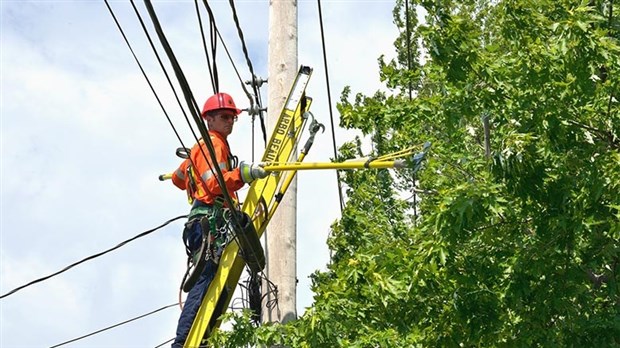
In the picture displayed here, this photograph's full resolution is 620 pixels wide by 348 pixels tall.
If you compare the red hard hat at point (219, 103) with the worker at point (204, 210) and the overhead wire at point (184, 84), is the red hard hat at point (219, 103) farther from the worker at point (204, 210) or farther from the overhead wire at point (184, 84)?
the overhead wire at point (184, 84)

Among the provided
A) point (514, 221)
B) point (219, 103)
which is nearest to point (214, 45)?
point (219, 103)

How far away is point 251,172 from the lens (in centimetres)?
662

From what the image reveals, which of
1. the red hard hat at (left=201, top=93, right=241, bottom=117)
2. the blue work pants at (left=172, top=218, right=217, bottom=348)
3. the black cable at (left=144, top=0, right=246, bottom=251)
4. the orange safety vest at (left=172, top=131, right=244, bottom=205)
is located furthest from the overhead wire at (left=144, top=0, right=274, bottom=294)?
the red hard hat at (left=201, top=93, right=241, bottom=117)

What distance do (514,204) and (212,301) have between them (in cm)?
238

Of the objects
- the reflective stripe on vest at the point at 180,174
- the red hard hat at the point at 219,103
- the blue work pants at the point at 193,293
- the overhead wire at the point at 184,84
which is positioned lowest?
the blue work pants at the point at 193,293

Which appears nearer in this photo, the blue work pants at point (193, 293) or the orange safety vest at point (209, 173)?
the orange safety vest at point (209, 173)

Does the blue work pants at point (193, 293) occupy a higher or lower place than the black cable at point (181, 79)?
lower

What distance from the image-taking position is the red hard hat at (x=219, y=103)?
23.9 feet

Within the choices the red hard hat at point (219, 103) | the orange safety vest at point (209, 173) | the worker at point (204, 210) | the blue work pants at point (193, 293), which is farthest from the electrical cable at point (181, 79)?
the red hard hat at point (219, 103)

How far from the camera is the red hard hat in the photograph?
23.9ft

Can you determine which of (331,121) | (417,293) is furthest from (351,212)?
(417,293)

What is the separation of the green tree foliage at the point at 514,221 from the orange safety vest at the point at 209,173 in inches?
38.1

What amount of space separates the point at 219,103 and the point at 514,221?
8.01 feet

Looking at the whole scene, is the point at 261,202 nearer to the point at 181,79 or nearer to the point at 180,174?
the point at 180,174
